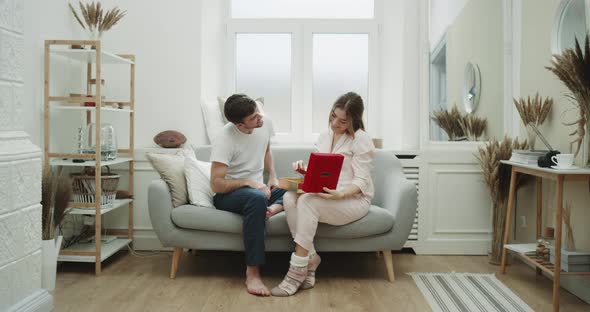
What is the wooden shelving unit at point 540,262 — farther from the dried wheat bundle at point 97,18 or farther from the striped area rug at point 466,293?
the dried wheat bundle at point 97,18

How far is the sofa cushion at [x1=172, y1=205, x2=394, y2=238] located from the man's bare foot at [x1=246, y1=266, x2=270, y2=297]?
0.25 m

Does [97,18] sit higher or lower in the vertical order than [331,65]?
higher

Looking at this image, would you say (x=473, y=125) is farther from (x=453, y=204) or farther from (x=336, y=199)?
(x=336, y=199)

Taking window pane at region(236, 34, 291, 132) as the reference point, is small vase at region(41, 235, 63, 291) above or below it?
below

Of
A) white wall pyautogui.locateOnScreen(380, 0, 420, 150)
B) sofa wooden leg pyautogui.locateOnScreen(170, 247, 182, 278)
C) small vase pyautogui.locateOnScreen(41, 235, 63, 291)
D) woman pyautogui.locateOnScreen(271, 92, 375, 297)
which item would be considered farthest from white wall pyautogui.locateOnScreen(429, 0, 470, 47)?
small vase pyautogui.locateOnScreen(41, 235, 63, 291)

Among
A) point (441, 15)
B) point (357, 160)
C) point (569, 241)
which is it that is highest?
point (441, 15)

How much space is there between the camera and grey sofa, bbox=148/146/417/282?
308cm

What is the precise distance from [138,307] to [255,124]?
1.18 m

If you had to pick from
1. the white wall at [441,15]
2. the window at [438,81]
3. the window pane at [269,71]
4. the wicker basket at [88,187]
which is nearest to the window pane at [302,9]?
the window pane at [269,71]

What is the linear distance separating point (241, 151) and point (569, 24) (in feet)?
6.83

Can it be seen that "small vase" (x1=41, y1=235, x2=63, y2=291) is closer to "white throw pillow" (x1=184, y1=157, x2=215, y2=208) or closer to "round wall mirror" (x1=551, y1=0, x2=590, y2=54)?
"white throw pillow" (x1=184, y1=157, x2=215, y2=208)

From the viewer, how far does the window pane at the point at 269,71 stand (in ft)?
14.9

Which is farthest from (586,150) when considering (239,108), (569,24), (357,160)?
(239,108)

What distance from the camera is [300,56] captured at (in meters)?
4.51
